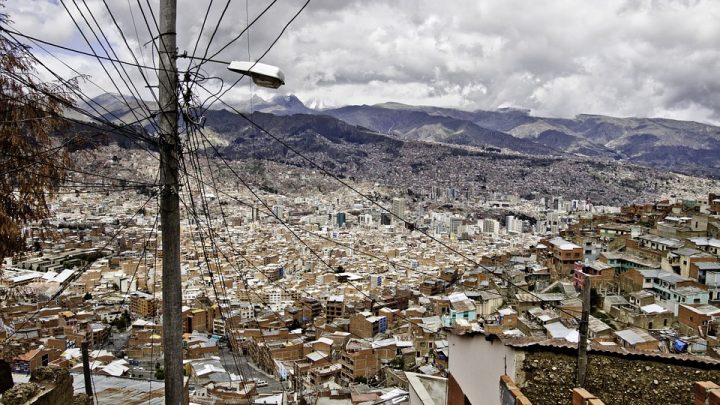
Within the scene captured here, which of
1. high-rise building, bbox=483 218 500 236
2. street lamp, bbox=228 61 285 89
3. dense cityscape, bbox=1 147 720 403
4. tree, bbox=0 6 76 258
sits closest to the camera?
street lamp, bbox=228 61 285 89

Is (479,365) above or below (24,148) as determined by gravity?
below

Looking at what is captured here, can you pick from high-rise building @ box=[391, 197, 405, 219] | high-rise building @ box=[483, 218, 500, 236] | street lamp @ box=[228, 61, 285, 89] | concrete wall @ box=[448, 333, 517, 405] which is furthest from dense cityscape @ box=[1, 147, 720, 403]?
high-rise building @ box=[391, 197, 405, 219]

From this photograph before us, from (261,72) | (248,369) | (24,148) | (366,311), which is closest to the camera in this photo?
(261,72)

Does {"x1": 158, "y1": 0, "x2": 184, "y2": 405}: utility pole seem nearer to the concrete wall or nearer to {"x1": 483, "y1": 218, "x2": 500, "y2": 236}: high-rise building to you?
the concrete wall

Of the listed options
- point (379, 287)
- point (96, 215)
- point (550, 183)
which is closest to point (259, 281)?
point (379, 287)

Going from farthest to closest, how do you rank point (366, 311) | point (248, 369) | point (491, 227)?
point (491, 227) → point (366, 311) → point (248, 369)

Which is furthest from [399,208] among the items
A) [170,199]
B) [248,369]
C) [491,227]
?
[170,199]

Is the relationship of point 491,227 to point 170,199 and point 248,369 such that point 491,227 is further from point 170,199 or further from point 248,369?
point 170,199
